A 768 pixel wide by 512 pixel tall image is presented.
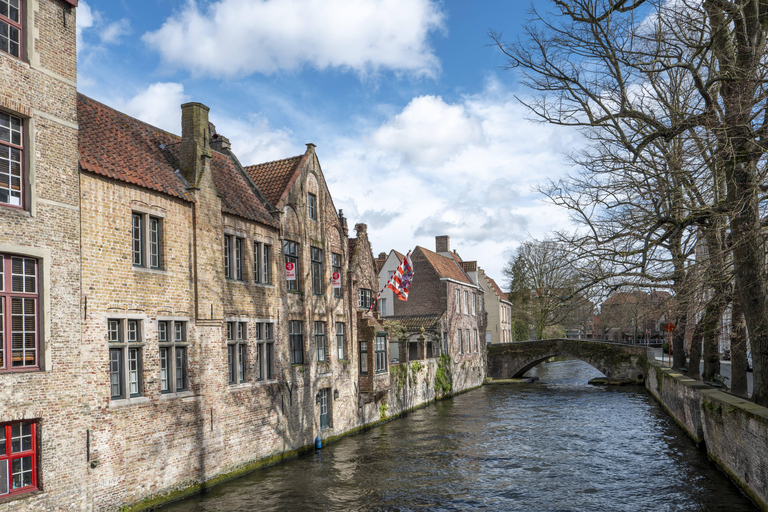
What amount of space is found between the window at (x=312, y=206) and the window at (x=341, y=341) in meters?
4.56

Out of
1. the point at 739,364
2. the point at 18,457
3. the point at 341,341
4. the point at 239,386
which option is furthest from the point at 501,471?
the point at 18,457

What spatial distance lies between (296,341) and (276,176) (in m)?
6.06

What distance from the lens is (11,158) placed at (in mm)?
11680

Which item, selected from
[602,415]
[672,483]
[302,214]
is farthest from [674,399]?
[302,214]

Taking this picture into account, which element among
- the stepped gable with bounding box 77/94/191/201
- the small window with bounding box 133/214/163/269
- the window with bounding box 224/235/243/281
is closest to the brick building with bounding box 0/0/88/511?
the stepped gable with bounding box 77/94/191/201

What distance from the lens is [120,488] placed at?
13.7 m

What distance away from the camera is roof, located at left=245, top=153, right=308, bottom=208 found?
21562 millimetres

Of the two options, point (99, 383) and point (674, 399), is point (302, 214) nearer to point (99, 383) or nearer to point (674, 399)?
point (99, 383)

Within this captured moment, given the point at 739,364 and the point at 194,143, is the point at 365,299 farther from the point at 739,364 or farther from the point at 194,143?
the point at 739,364

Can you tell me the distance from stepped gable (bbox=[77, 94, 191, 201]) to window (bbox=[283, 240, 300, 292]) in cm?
515

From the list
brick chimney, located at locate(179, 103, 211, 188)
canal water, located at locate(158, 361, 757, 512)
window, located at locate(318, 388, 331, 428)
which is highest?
brick chimney, located at locate(179, 103, 211, 188)

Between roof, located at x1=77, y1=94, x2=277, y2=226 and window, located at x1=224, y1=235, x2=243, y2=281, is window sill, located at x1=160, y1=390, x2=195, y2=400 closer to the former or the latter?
window, located at x1=224, y1=235, x2=243, y2=281

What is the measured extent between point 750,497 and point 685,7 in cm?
1057

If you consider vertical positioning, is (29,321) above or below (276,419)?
above
